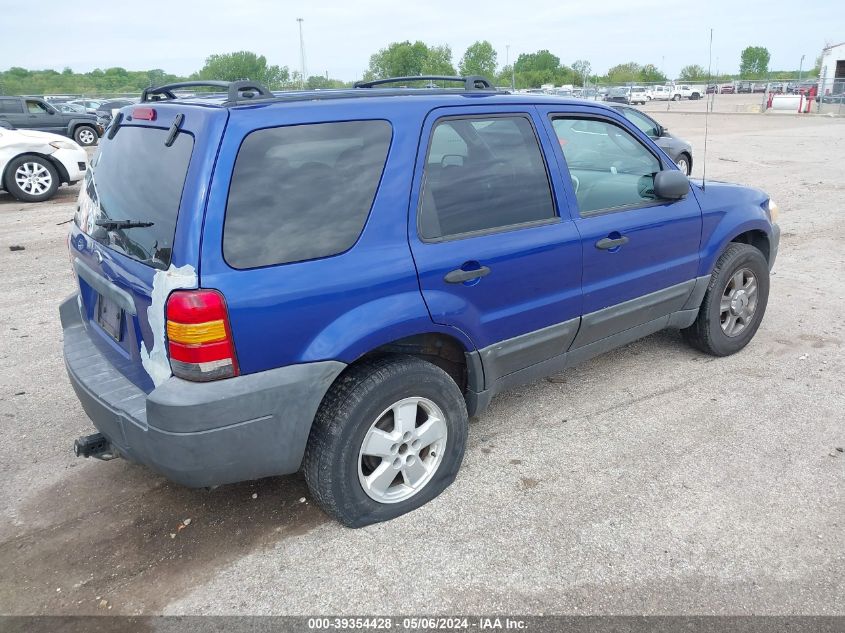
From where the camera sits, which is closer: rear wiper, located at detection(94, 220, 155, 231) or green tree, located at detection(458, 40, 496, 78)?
rear wiper, located at detection(94, 220, 155, 231)

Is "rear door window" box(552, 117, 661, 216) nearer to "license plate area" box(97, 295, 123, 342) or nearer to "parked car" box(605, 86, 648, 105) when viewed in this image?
"license plate area" box(97, 295, 123, 342)

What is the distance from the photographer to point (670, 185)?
151 inches

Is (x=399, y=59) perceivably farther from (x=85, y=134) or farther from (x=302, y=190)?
(x=302, y=190)

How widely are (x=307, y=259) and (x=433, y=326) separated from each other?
2.12ft

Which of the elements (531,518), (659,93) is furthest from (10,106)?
(659,93)

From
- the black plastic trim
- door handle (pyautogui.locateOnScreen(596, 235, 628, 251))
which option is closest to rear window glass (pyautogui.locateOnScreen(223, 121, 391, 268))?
the black plastic trim

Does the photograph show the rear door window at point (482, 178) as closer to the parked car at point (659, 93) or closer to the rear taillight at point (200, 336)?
the rear taillight at point (200, 336)

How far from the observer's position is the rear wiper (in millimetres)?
2671

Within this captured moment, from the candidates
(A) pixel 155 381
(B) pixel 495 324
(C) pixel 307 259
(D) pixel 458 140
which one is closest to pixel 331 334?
(C) pixel 307 259

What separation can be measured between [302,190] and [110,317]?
106 cm

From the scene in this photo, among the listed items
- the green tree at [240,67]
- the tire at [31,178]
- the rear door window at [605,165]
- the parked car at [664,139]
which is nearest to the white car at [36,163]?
the tire at [31,178]

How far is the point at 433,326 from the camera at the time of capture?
2963mm

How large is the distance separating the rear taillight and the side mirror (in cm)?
257

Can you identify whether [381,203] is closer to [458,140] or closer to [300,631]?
[458,140]
